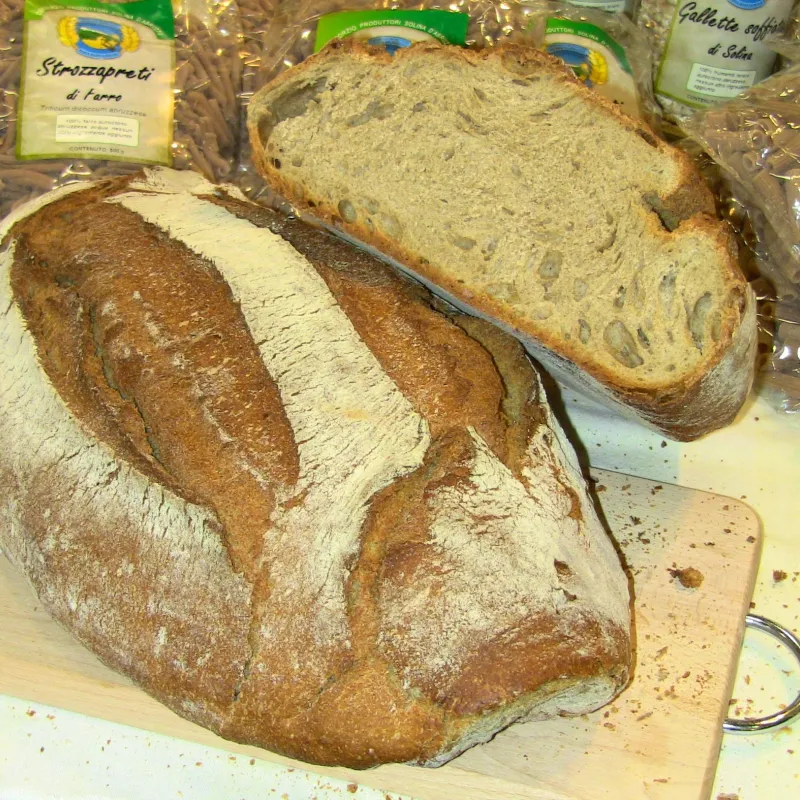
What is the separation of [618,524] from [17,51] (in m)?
1.66

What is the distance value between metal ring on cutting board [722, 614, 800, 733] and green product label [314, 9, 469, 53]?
1.31 meters

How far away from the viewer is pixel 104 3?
6.12ft

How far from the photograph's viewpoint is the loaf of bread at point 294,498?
1.10 metres

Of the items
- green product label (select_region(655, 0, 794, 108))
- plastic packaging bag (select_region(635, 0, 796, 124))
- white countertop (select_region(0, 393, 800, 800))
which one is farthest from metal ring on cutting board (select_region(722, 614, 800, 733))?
green product label (select_region(655, 0, 794, 108))

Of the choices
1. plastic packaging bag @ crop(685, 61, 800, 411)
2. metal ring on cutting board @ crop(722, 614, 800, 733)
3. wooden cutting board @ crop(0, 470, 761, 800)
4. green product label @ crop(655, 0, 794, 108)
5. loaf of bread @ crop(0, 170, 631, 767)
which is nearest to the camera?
loaf of bread @ crop(0, 170, 631, 767)

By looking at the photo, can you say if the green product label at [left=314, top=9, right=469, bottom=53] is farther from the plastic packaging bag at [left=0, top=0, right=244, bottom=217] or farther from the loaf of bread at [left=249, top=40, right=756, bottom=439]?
the loaf of bread at [left=249, top=40, right=756, bottom=439]

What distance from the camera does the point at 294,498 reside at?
1155 millimetres

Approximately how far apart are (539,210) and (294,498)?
603mm

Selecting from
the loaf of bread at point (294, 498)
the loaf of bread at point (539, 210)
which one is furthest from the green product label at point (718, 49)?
the loaf of bread at point (294, 498)

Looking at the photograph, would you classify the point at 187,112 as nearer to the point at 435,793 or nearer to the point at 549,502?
the point at 549,502

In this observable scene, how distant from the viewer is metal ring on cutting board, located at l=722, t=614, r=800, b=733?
1.36 metres

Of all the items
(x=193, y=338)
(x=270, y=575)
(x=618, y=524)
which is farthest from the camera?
(x=618, y=524)

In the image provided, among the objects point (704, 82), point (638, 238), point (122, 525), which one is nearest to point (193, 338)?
point (122, 525)

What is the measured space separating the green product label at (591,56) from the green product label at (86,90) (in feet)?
2.92
